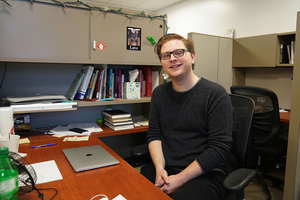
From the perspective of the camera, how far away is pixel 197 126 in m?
1.35

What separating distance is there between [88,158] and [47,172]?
22 cm

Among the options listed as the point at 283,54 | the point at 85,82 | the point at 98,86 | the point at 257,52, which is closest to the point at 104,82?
the point at 98,86

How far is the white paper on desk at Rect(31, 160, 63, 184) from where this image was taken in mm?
1039

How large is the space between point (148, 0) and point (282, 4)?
119 inches

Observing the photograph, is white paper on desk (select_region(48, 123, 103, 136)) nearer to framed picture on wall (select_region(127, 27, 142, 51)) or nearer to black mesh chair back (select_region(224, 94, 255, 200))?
framed picture on wall (select_region(127, 27, 142, 51))

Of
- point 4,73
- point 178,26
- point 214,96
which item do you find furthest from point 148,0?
point 214,96

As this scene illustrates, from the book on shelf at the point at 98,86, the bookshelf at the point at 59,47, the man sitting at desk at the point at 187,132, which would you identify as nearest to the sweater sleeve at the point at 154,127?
the man sitting at desk at the point at 187,132

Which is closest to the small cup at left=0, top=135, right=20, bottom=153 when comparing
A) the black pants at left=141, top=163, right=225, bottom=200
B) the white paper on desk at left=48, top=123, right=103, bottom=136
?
the white paper on desk at left=48, top=123, right=103, bottom=136

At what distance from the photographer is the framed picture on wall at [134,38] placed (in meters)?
2.07

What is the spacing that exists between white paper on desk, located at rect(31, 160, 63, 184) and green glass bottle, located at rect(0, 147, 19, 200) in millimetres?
260

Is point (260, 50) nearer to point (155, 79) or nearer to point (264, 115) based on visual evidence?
point (264, 115)

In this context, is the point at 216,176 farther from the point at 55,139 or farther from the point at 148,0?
the point at 148,0

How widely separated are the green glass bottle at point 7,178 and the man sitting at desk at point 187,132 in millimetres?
721

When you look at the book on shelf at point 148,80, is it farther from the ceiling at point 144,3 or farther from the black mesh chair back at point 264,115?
the ceiling at point 144,3
